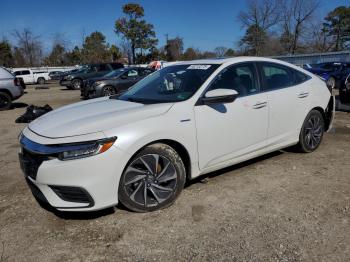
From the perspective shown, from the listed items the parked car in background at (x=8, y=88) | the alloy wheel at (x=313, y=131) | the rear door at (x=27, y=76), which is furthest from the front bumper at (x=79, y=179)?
the rear door at (x=27, y=76)

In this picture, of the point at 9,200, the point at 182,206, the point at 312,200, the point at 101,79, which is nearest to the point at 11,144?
the point at 9,200

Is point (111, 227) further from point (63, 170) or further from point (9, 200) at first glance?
point (9, 200)

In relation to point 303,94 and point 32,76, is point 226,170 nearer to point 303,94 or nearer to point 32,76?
point 303,94

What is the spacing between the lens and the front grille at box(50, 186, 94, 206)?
3043 mm

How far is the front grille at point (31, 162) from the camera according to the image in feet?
10.2

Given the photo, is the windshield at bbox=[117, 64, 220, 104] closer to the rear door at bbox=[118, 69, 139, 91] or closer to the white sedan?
the white sedan

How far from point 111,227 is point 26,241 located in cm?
78

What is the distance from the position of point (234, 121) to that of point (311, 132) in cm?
187

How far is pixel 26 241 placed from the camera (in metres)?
3.10

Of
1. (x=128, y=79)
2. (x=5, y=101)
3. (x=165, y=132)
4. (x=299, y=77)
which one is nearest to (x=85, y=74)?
(x=128, y=79)

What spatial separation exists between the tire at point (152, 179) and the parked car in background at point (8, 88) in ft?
35.9

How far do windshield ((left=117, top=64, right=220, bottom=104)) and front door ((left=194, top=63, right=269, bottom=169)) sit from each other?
194 mm

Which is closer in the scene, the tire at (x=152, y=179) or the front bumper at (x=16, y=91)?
the tire at (x=152, y=179)

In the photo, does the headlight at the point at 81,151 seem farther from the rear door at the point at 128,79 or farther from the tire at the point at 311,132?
the rear door at the point at 128,79
